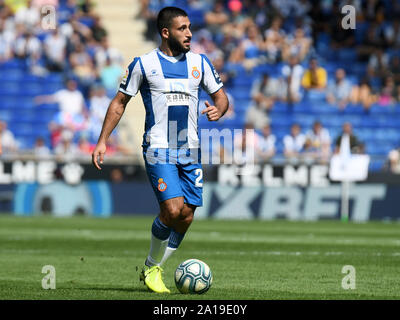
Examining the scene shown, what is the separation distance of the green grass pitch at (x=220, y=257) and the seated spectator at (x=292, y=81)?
5.84 meters

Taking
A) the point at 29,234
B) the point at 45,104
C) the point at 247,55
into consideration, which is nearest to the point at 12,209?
the point at 45,104

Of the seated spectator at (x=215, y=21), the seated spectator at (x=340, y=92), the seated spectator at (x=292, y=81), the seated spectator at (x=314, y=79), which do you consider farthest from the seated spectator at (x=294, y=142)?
the seated spectator at (x=215, y=21)

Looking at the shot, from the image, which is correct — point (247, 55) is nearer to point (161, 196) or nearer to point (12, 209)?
point (12, 209)

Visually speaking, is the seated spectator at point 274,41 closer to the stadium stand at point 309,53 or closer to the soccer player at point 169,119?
the stadium stand at point 309,53

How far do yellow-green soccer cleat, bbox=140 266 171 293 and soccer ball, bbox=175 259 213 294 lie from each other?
0.19 metres

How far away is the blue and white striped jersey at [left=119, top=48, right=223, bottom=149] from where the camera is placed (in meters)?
8.42

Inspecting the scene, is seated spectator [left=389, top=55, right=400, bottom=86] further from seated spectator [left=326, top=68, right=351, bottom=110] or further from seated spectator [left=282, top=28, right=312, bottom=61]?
seated spectator [left=282, top=28, right=312, bottom=61]

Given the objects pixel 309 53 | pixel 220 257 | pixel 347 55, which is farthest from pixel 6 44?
pixel 220 257

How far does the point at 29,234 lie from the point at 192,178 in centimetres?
810

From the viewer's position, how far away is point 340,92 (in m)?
25.3

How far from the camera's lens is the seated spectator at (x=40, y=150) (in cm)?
2180

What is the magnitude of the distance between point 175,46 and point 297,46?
17701 mm

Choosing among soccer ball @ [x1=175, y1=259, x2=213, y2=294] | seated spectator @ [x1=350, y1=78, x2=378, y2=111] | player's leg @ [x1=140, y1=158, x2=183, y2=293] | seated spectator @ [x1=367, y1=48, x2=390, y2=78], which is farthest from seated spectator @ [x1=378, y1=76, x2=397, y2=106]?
soccer ball @ [x1=175, y1=259, x2=213, y2=294]

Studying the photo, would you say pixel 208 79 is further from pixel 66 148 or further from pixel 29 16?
pixel 29 16
